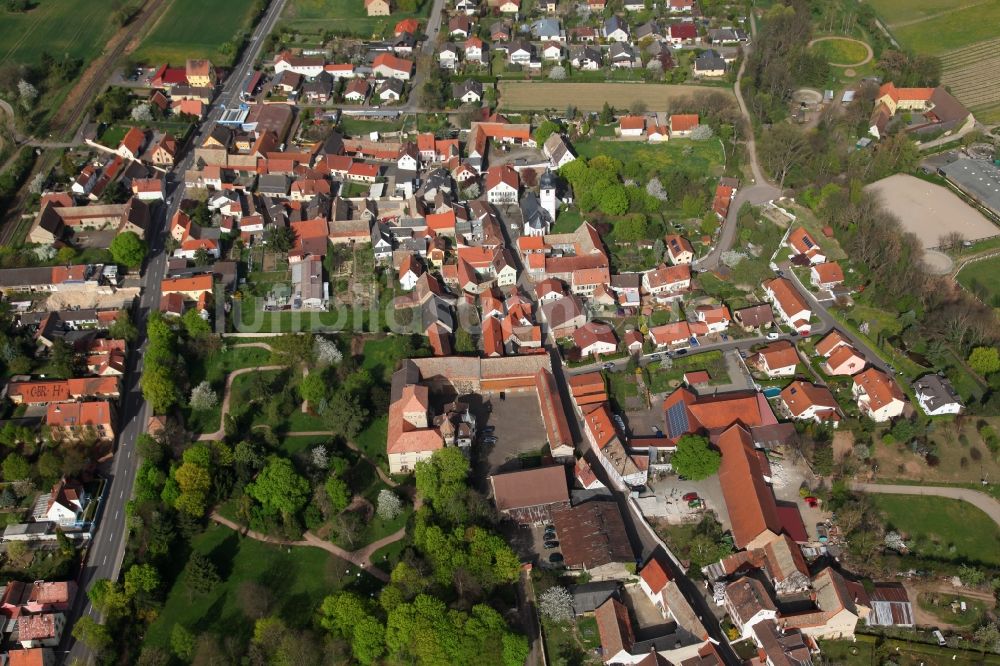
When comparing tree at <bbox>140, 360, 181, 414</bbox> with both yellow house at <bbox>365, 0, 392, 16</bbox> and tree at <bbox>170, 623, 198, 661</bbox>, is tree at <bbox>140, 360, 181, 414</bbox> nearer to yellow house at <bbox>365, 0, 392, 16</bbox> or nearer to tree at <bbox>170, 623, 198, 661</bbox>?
tree at <bbox>170, 623, 198, 661</bbox>

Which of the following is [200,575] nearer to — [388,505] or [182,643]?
[182,643]

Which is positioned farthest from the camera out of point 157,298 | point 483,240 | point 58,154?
point 58,154

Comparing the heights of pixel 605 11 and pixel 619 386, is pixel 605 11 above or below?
above

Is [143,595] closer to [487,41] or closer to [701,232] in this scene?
[701,232]

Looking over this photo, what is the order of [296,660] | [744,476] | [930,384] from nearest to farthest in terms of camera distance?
[296,660], [744,476], [930,384]

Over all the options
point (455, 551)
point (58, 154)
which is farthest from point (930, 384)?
point (58, 154)

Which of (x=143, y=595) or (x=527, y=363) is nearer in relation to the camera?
(x=143, y=595)

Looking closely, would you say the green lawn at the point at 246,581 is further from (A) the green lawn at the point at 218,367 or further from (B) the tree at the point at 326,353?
(B) the tree at the point at 326,353
